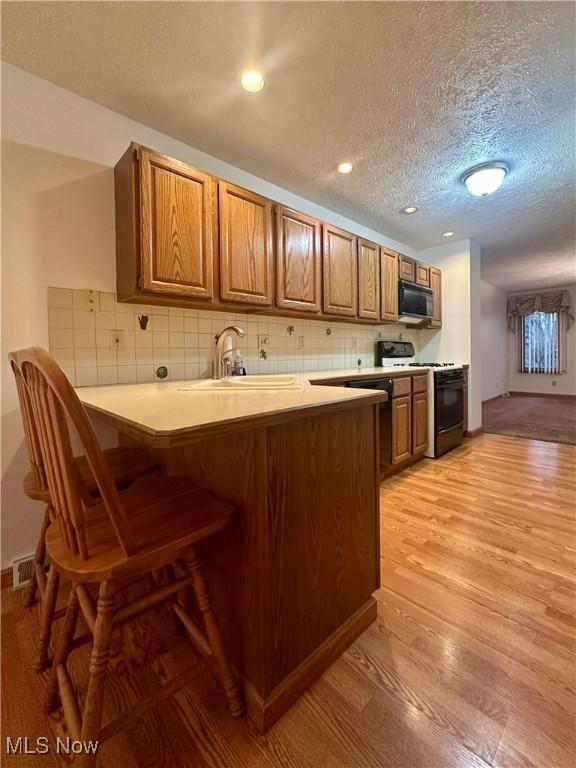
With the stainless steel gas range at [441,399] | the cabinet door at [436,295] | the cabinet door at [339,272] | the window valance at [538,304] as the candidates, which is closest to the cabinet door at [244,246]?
the cabinet door at [339,272]

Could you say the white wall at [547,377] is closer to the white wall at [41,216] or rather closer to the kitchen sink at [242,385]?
the kitchen sink at [242,385]

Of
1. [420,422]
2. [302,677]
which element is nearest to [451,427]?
[420,422]

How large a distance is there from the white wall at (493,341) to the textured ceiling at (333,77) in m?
4.46

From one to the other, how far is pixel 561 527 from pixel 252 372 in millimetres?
2213

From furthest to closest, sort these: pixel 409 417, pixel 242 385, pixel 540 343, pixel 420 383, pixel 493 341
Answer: pixel 540 343, pixel 493 341, pixel 420 383, pixel 409 417, pixel 242 385

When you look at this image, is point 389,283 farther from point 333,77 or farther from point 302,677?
point 302,677

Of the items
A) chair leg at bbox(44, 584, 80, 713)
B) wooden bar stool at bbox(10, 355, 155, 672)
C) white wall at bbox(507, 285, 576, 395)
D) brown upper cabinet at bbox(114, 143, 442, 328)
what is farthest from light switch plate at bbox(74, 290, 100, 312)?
white wall at bbox(507, 285, 576, 395)

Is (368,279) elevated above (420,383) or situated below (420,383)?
above

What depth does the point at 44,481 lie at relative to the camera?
43.9 inches

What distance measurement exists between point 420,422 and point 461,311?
1.82 metres

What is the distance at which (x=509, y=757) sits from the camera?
2.79ft

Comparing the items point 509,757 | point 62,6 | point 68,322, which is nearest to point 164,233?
point 68,322

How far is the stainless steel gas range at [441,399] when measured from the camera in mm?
3270

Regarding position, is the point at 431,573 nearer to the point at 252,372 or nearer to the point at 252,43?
the point at 252,372
